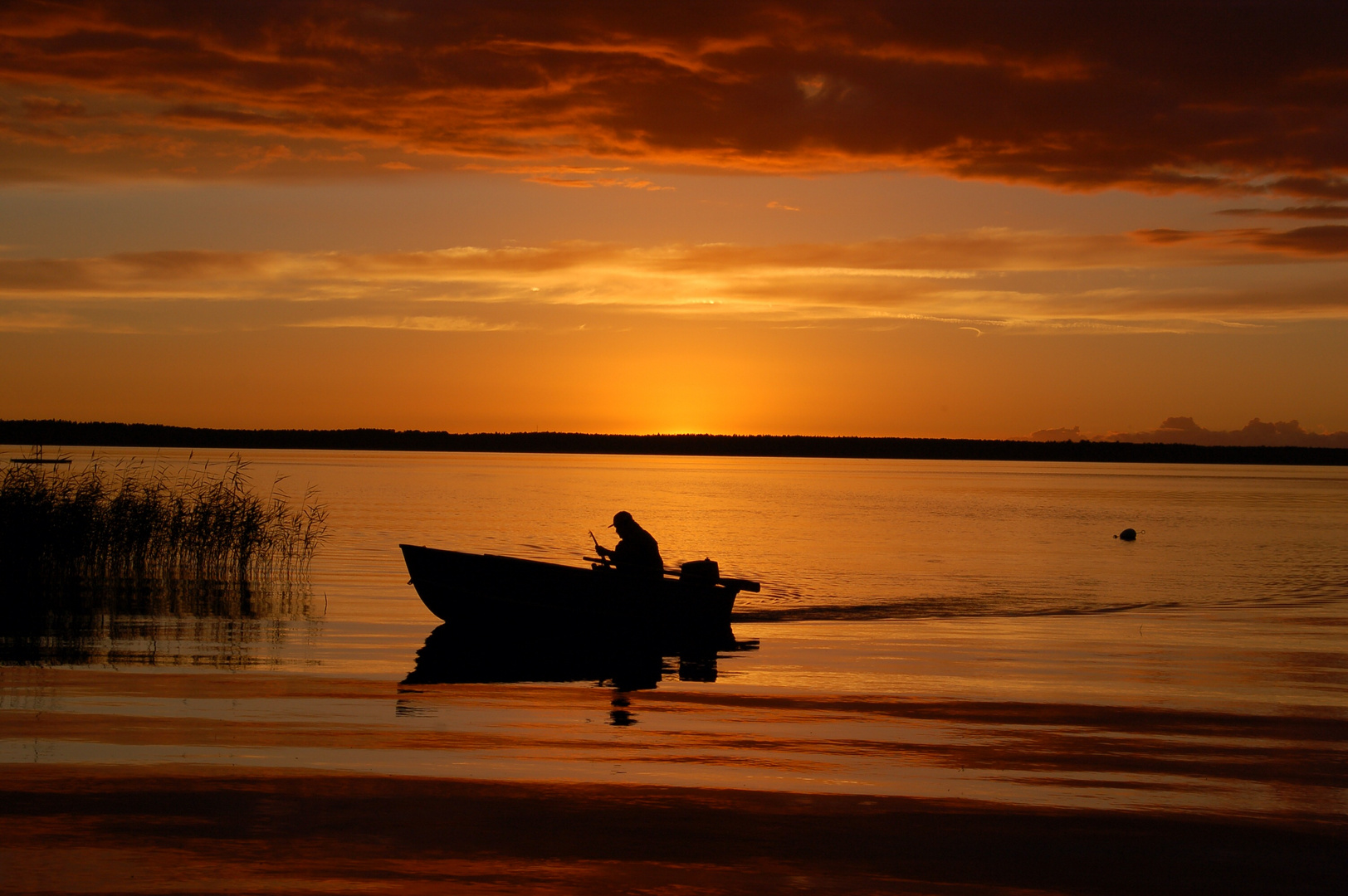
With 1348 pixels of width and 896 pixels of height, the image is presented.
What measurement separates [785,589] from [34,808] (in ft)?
70.9

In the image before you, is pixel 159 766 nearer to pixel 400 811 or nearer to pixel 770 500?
pixel 400 811

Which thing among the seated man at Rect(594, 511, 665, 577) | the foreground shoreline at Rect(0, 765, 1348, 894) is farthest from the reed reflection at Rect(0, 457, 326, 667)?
the foreground shoreline at Rect(0, 765, 1348, 894)

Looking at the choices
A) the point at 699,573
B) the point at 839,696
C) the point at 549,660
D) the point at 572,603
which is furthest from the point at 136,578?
the point at 839,696

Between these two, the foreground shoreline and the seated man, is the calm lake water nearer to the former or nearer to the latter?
the foreground shoreline

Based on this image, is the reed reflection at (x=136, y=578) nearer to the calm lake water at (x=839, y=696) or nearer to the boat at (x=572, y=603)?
the calm lake water at (x=839, y=696)

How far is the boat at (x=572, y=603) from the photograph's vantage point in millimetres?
18781

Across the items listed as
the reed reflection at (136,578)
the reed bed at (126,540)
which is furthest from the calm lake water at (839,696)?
the reed bed at (126,540)

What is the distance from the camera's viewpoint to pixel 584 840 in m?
7.60

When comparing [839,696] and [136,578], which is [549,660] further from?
[136,578]

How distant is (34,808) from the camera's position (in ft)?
26.2

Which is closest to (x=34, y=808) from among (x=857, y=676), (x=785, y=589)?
(x=857, y=676)

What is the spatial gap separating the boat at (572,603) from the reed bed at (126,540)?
8.03m

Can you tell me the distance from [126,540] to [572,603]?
1290cm

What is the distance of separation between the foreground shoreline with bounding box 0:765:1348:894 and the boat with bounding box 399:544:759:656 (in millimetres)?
9708
